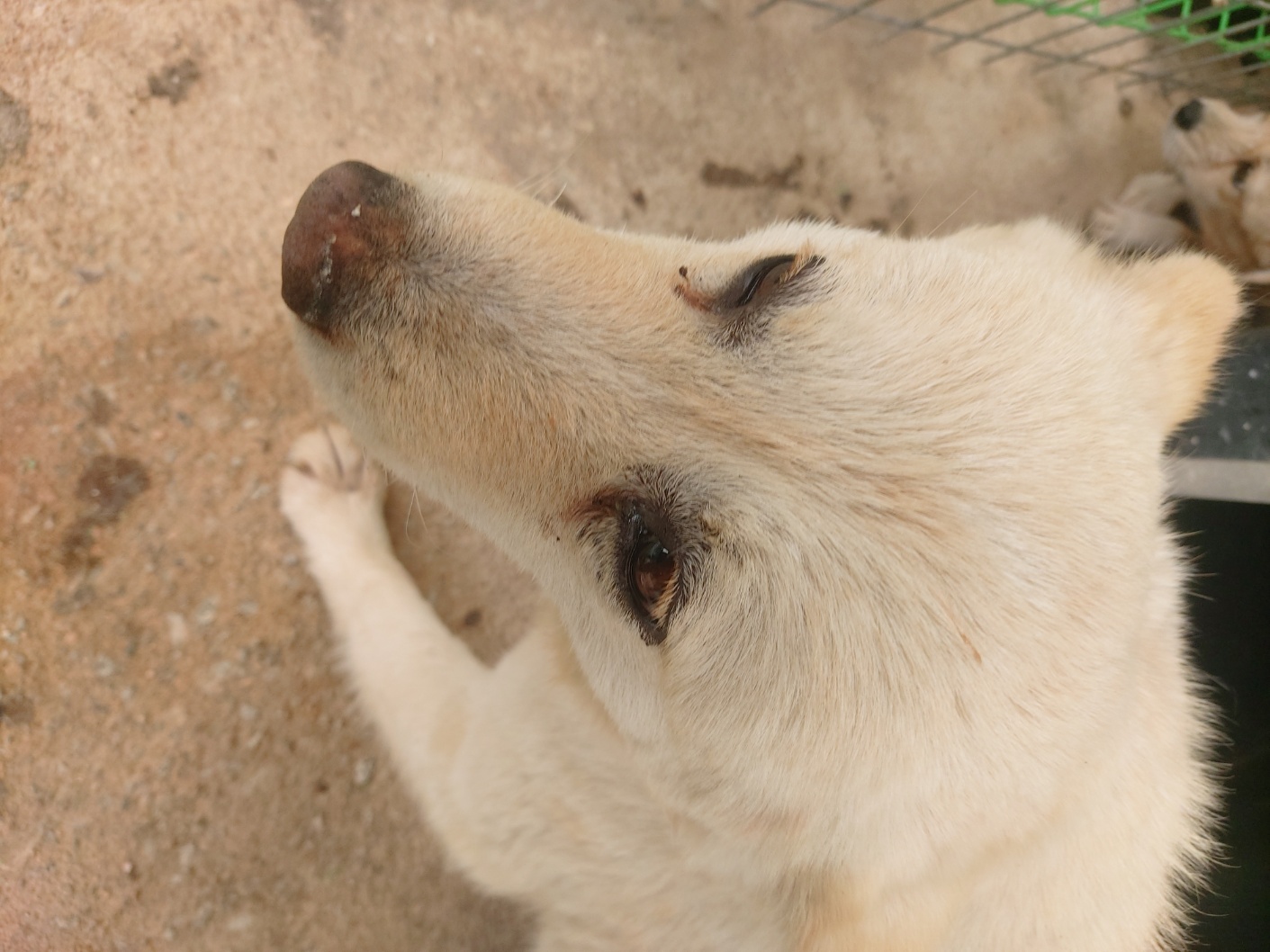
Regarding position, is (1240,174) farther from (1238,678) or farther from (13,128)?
(13,128)

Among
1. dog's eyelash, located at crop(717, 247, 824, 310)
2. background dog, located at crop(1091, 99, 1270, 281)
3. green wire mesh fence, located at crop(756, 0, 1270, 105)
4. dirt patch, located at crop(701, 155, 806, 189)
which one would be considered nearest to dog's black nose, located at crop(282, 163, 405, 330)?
dog's eyelash, located at crop(717, 247, 824, 310)

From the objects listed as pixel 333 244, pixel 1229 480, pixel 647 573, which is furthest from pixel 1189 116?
pixel 333 244

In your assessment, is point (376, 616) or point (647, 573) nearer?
point (647, 573)

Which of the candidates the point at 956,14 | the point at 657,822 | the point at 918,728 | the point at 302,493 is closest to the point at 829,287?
the point at 918,728

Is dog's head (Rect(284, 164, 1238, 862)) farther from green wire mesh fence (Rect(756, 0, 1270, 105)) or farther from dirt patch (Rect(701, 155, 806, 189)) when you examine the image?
green wire mesh fence (Rect(756, 0, 1270, 105))

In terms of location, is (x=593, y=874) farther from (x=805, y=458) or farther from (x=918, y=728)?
(x=805, y=458)
